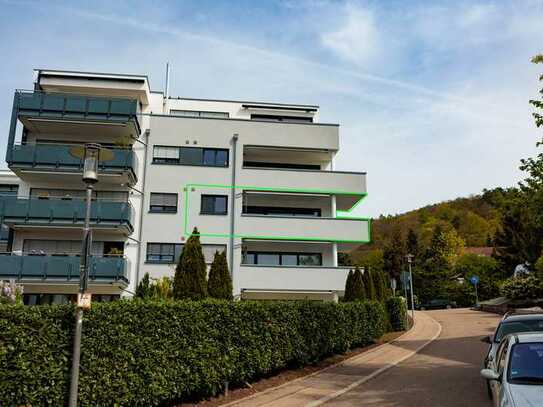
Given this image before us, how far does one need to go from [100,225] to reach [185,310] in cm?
1513

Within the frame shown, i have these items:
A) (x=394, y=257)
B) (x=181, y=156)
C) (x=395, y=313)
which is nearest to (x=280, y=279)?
(x=395, y=313)

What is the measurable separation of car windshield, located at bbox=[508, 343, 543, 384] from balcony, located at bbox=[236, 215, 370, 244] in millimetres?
19605

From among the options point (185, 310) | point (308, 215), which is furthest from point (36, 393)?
point (308, 215)

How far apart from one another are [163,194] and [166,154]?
90.5 inches

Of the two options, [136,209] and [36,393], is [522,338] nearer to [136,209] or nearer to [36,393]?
[36,393]

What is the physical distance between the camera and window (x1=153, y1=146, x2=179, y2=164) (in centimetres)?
2822

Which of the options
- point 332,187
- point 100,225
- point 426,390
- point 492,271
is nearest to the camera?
point 426,390

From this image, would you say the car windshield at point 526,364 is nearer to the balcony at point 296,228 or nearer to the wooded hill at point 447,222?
the balcony at point 296,228

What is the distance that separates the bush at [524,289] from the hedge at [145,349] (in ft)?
103

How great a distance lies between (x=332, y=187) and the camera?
28344 millimetres

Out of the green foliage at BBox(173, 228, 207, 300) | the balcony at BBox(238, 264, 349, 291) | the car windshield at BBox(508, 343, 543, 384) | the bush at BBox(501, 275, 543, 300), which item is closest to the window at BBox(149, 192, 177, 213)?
the balcony at BBox(238, 264, 349, 291)

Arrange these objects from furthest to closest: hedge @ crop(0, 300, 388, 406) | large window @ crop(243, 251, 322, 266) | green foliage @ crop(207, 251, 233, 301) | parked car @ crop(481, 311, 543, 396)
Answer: large window @ crop(243, 251, 322, 266) → green foliage @ crop(207, 251, 233, 301) → parked car @ crop(481, 311, 543, 396) → hedge @ crop(0, 300, 388, 406)

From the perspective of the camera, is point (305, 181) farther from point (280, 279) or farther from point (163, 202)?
point (163, 202)

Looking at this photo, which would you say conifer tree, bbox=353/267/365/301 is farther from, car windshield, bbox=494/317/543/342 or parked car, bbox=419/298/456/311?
parked car, bbox=419/298/456/311
